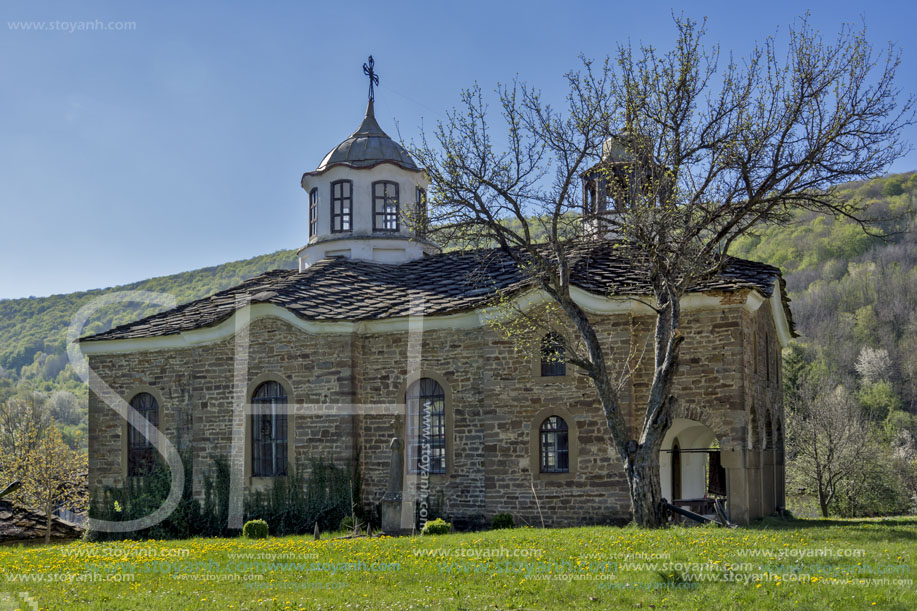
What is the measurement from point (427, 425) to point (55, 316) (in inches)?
2786

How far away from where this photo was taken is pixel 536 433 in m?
16.6

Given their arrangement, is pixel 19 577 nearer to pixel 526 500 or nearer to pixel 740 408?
pixel 526 500

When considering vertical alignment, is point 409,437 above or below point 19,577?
above

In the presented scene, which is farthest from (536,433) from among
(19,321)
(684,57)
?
(19,321)

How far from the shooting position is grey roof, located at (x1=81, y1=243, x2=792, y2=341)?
55.2ft

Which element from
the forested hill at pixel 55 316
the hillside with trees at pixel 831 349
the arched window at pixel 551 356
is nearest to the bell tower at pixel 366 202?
the arched window at pixel 551 356

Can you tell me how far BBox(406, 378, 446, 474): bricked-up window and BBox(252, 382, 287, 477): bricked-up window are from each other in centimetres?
269

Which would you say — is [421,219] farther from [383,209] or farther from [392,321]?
[383,209]

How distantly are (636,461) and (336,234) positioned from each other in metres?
Result: 11.7

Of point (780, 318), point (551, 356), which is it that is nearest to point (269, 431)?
point (551, 356)

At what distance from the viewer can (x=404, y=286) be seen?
20.0 metres

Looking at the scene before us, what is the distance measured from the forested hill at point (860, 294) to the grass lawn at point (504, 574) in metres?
43.3

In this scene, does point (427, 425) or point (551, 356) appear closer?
point (551, 356)

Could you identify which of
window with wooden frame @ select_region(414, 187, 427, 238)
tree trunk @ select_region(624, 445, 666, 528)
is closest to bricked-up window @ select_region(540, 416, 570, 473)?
tree trunk @ select_region(624, 445, 666, 528)
